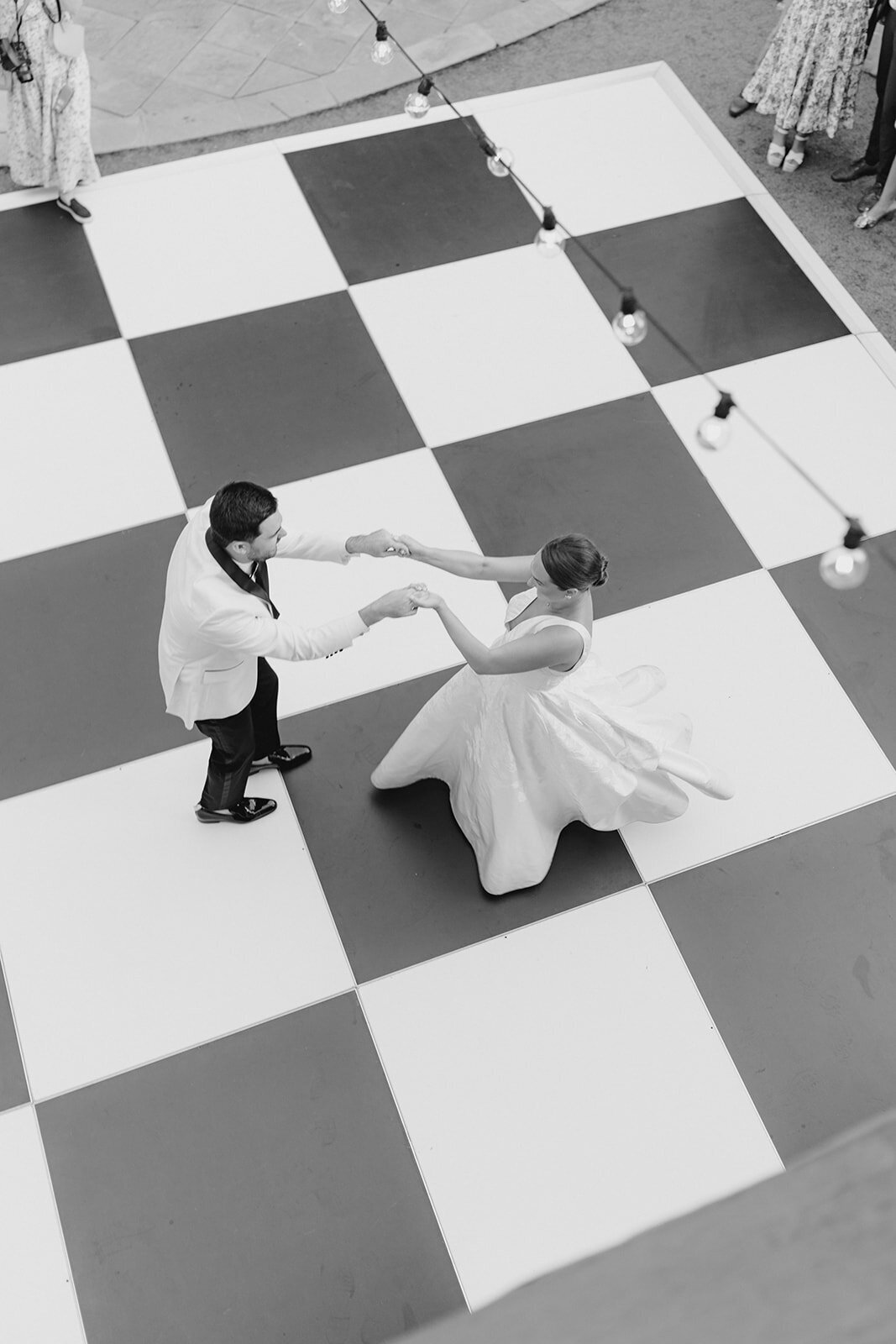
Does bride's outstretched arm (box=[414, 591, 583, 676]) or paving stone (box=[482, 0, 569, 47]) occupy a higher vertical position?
paving stone (box=[482, 0, 569, 47])

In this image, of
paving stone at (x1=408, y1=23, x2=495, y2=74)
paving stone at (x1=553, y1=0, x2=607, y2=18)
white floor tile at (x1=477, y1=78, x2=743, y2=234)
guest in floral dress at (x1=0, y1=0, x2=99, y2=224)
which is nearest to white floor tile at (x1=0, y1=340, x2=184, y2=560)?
guest in floral dress at (x1=0, y1=0, x2=99, y2=224)

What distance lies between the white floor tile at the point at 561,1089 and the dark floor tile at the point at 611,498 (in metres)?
1.15

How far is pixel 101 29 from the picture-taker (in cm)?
515

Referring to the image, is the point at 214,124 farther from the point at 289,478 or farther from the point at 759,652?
the point at 759,652

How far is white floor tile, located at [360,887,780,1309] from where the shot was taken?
107 inches

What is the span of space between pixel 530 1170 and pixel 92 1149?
103 cm

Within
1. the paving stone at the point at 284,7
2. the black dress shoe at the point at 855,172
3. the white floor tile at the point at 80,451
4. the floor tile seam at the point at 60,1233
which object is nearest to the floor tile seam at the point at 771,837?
the floor tile seam at the point at 60,1233

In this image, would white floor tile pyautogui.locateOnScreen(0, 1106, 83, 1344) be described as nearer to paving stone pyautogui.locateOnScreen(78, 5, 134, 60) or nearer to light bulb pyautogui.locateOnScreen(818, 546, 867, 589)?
light bulb pyautogui.locateOnScreen(818, 546, 867, 589)

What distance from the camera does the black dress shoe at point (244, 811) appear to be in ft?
10.4

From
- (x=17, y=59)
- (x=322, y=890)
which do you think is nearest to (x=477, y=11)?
(x=17, y=59)

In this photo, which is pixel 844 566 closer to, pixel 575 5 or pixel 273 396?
pixel 273 396

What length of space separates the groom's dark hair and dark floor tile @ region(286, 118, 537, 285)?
2.21m

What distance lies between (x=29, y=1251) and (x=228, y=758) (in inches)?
46.8

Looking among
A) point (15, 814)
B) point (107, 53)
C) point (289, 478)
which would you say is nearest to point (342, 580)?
point (289, 478)
